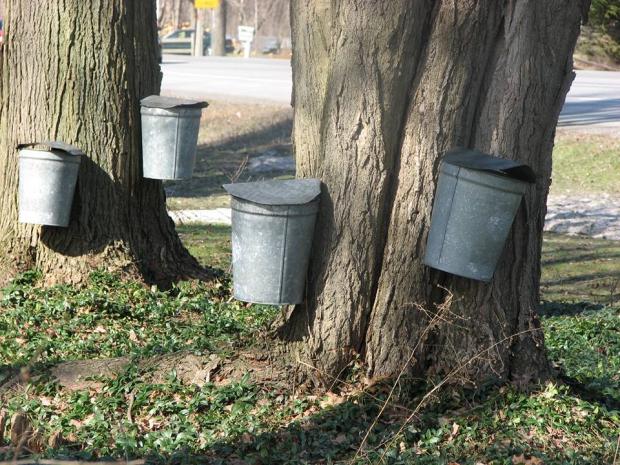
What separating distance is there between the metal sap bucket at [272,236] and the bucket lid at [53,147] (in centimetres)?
221

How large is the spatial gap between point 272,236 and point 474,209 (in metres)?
0.91

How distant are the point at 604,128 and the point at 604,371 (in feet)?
39.6

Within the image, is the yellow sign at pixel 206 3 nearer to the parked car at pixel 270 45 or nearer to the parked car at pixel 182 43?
the parked car at pixel 182 43

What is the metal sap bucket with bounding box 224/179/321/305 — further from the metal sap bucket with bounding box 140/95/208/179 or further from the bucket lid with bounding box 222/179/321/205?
the metal sap bucket with bounding box 140/95/208/179

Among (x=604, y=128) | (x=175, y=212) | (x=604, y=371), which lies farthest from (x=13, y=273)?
(x=604, y=128)

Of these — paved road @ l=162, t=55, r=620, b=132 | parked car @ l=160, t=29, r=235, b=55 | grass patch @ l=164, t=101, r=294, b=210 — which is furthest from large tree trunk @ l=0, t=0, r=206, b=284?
parked car @ l=160, t=29, r=235, b=55

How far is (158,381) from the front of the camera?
16.4ft

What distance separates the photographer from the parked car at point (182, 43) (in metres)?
46.8

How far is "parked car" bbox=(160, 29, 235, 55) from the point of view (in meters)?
46.8

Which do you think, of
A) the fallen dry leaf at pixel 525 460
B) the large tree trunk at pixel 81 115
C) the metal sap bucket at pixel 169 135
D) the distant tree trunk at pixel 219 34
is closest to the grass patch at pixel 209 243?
the large tree trunk at pixel 81 115

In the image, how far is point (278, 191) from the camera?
4.48m

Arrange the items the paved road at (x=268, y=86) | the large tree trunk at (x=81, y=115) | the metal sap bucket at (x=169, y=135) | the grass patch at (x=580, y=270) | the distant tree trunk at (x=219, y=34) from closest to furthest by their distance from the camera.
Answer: the metal sap bucket at (x=169, y=135)
the large tree trunk at (x=81, y=115)
the grass patch at (x=580, y=270)
the paved road at (x=268, y=86)
the distant tree trunk at (x=219, y=34)

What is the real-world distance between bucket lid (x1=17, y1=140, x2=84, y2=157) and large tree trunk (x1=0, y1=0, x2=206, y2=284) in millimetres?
242

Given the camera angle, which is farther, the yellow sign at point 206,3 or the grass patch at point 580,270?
the yellow sign at point 206,3
